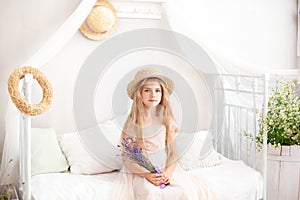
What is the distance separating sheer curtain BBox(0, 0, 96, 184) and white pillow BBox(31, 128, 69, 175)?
0.41 ft

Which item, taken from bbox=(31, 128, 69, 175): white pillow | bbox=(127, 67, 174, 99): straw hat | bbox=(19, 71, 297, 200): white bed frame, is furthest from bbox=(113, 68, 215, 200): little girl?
bbox=(19, 71, 297, 200): white bed frame

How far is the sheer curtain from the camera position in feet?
7.95

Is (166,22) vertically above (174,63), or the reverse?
(166,22)

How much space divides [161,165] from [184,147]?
11.2 inches

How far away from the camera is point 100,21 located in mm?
2848

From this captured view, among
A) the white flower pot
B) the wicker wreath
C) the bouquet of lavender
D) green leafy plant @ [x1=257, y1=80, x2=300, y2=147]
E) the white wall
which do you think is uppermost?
the white wall

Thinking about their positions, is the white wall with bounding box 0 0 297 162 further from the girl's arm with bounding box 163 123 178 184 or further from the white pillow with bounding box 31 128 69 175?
the girl's arm with bounding box 163 123 178 184

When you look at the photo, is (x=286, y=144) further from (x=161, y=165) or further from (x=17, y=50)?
(x=17, y=50)

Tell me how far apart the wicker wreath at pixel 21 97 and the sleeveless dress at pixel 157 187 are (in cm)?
62

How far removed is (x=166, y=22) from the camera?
3.12 meters

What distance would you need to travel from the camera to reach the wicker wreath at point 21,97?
208cm

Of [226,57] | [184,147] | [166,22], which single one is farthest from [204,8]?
[184,147]

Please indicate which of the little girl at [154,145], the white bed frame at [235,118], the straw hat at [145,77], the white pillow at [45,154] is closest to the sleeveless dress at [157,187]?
the little girl at [154,145]

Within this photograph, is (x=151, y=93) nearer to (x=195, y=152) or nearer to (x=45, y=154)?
(x=195, y=152)
